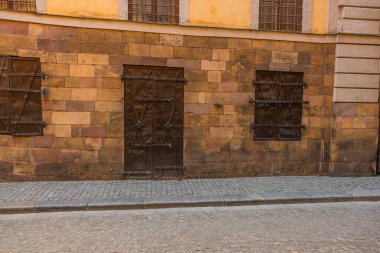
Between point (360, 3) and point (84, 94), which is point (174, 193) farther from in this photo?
point (360, 3)

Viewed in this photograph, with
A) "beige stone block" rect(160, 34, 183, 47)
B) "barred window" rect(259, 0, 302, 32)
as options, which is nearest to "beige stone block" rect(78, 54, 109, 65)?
"beige stone block" rect(160, 34, 183, 47)

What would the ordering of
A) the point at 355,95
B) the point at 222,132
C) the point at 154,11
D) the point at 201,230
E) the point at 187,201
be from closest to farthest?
the point at 201,230, the point at 187,201, the point at 154,11, the point at 222,132, the point at 355,95

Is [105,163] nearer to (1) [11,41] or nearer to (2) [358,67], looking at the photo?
(1) [11,41]

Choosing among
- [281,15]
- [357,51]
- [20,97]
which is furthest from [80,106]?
[357,51]

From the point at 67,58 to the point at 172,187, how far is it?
406 cm

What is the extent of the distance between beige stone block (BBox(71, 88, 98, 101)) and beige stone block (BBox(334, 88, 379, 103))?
6457 mm

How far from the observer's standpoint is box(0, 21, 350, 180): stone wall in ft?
24.2

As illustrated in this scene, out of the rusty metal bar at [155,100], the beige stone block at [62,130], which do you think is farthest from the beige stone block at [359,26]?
the beige stone block at [62,130]

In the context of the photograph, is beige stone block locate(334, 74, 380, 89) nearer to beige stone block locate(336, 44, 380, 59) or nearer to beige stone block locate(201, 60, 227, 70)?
beige stone block locate(336, 44, 380, 59)

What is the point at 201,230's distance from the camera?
188 inches

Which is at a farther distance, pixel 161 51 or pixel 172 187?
pixel 161 51

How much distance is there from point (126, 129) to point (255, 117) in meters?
3.50

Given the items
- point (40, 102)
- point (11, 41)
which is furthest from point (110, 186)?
point (11, 41)

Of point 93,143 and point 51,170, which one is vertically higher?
point 93,143
